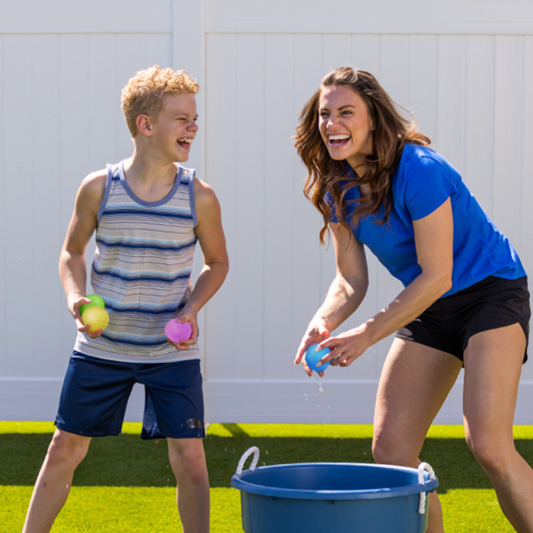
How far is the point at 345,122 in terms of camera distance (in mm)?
2283

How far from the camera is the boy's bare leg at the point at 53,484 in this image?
2.44m

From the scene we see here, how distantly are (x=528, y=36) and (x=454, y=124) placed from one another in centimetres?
59

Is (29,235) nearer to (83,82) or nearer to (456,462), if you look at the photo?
(83,82)

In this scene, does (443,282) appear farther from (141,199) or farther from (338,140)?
(141,199)

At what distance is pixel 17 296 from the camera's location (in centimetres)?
438

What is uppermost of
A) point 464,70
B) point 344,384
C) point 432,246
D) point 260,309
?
point 464,70

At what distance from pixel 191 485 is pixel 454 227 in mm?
1109

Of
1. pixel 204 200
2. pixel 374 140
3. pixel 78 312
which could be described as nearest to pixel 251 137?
pixel 204 200

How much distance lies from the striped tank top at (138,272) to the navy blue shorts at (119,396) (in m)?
0.03

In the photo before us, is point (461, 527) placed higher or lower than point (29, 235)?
lower

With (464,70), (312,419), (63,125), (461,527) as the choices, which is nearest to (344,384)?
(312,419)

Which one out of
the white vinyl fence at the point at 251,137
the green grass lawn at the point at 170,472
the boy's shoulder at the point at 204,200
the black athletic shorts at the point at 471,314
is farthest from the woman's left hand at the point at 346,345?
the white vinyl fence at the point at 251,137

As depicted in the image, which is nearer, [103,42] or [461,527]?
[461,527]

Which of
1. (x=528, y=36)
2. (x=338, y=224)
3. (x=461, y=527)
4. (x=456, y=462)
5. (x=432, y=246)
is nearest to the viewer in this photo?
(x=432, y=246)
